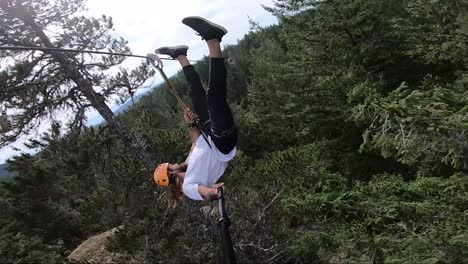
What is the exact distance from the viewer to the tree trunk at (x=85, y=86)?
31.5 ft

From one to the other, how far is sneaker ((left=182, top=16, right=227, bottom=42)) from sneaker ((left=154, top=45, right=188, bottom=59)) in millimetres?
595

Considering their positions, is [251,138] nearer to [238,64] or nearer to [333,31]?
[333,31]

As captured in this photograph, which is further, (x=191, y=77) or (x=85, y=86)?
(x=85, y=86)

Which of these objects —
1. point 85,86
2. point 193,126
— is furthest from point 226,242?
point 85,86

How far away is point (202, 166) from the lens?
11.3ft

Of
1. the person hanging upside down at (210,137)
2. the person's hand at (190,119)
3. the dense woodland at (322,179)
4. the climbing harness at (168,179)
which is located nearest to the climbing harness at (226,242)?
the climbing harness at (168,179)

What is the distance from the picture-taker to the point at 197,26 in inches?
138

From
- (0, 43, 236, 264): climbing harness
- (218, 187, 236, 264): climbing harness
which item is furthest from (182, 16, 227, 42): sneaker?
(218, 187, 236, 264): climbing harness

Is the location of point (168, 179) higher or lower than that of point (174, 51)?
lower

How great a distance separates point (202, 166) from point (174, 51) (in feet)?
4.08

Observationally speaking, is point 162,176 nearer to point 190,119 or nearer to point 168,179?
point 168,179

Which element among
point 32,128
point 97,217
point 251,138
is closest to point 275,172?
point 97,217

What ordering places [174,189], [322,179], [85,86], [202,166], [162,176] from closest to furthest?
[202,166], [162,176], [174,189], [322,179], [85,86]

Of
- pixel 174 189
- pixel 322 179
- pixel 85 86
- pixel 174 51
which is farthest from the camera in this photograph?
pixel 85 86
